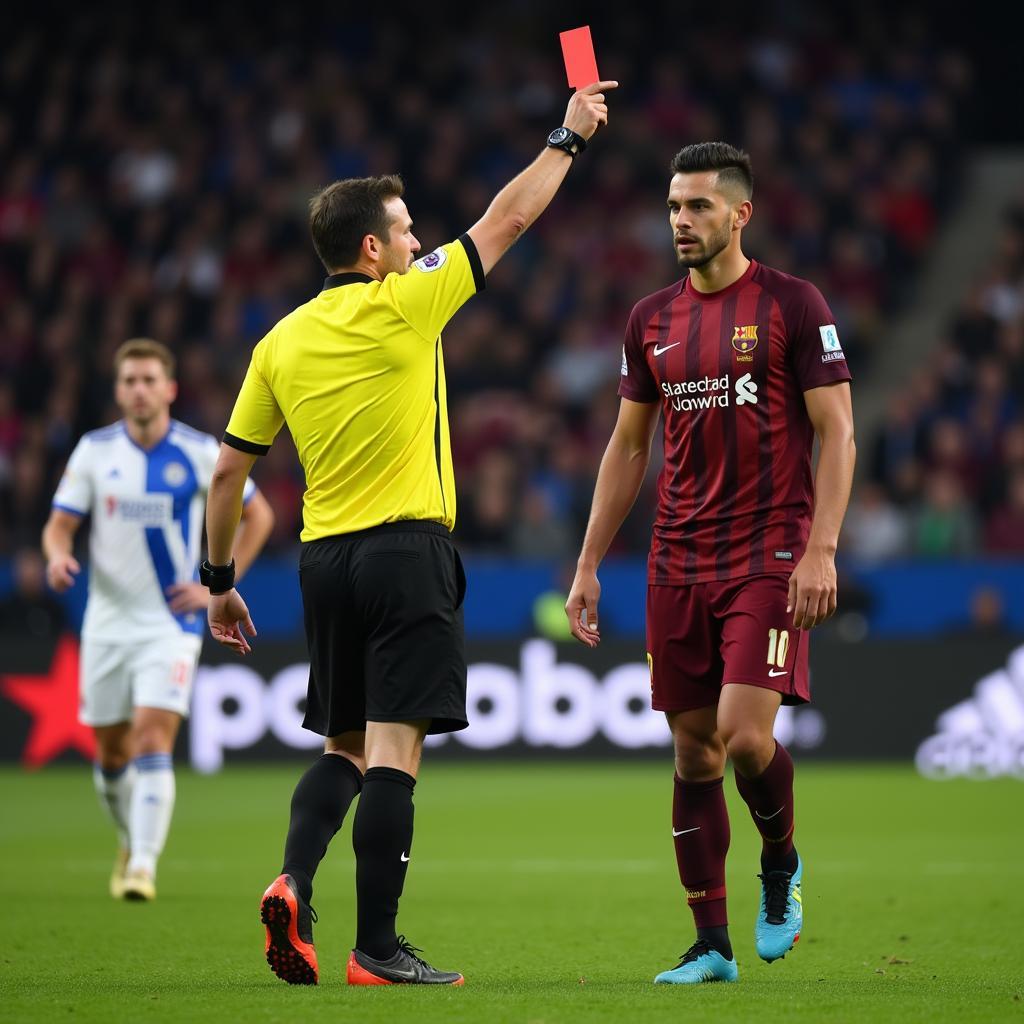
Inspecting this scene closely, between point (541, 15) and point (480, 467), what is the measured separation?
9.25 meters

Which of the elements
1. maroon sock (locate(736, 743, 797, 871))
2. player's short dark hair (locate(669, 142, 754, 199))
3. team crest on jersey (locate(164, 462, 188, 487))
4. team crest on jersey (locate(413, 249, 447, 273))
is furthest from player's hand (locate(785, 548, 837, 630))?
team crest on jersey (locate(164, 462, 188, 487))

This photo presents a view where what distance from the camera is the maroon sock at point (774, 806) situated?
5750 mm

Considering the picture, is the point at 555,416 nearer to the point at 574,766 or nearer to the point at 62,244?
the point at 574,766

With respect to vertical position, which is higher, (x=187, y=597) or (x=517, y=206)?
(x=517, y=206)

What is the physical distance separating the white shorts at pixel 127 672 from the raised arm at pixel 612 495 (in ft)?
10.7

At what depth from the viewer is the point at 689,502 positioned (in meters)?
5.88

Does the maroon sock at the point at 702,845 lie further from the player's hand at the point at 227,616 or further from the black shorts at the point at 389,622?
the player's hand at the point at 227,616

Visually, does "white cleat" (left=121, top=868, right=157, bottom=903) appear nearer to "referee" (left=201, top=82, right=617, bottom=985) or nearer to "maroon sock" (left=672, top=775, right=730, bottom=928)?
"referee" (left=201, top=82, right=617, bottom=985)

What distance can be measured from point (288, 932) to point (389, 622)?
904mm

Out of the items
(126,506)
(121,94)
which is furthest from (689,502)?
(121,94)

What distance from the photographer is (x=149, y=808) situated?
28.1 feet

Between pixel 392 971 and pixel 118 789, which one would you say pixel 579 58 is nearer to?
pixel 392 971

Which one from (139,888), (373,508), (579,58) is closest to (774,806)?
(373,508)

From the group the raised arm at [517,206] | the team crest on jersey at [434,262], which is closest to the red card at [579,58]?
the raised arm at [517,206]
